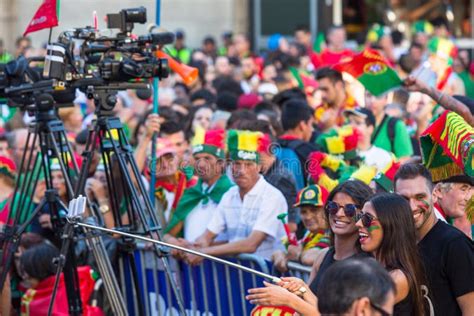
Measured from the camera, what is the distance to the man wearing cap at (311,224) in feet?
23.1

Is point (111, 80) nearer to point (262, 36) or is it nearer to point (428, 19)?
point (262, 36)

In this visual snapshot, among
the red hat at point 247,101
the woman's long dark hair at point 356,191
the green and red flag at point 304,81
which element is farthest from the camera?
the green and red flag at point 304,81

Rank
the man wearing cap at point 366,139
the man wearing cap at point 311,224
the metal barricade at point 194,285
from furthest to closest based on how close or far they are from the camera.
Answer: the man wearing cap at point 366,139
the metal barricade at point 194,285
the man wearing cap at point 311,224

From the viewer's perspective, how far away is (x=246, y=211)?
26.0ft

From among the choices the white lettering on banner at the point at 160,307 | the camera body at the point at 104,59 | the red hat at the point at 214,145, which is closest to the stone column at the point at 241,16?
the red hat at the point at 214,145

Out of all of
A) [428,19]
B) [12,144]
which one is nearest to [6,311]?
[12,144]

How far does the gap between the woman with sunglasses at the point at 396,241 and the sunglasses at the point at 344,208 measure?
34cm

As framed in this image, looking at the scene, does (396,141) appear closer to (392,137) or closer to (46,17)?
(392,137)

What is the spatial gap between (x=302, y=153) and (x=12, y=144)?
2.99 m

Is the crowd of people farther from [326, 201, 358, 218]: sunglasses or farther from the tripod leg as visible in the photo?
the tripod leg

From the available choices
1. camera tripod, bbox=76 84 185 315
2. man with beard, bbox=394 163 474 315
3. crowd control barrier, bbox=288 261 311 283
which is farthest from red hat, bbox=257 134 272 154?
man with beard, bbox=394 163 474 315

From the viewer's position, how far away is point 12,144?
1045 centimetres

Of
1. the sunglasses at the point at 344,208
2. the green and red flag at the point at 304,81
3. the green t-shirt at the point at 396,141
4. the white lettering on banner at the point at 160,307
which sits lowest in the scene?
the white lettering on banner at the point at 160,307

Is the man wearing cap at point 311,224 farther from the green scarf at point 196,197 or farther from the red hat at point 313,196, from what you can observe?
the green scarf at point 196,197
